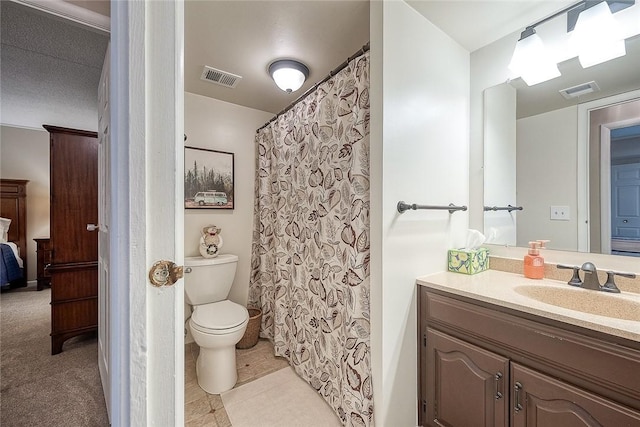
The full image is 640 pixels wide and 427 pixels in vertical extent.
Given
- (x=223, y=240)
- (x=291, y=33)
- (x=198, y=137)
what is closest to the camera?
(x=291, y=33)

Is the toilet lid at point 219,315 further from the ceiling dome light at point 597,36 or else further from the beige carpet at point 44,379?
the ceiling dome light at point 597,36

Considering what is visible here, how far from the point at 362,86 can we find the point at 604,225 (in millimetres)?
1368

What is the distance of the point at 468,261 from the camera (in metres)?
1.47

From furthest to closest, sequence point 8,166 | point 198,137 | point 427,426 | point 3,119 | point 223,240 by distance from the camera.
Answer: point 8,166, point 3,119, point 223,240, point 198,137, point 427,426

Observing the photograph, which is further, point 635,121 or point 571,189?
point 571,189

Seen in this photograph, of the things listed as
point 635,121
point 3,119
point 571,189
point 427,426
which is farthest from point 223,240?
point 3,119

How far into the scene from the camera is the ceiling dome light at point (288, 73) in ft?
5.85

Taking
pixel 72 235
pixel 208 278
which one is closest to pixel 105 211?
pixel 208 278

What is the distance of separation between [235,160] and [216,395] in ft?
6.10

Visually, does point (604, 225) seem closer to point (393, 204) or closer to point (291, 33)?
point (393, 204)

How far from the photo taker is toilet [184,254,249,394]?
64.9 inches

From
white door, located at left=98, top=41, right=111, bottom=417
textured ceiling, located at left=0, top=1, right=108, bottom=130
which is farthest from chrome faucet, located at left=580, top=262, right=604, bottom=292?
textured ceiling, located at left=0, top=1, right=108, bottom=130

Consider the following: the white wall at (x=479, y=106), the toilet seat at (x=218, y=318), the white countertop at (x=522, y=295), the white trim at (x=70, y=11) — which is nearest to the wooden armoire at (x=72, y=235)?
the toilet seat at (x=218, y=318)

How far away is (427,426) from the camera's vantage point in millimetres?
1323
